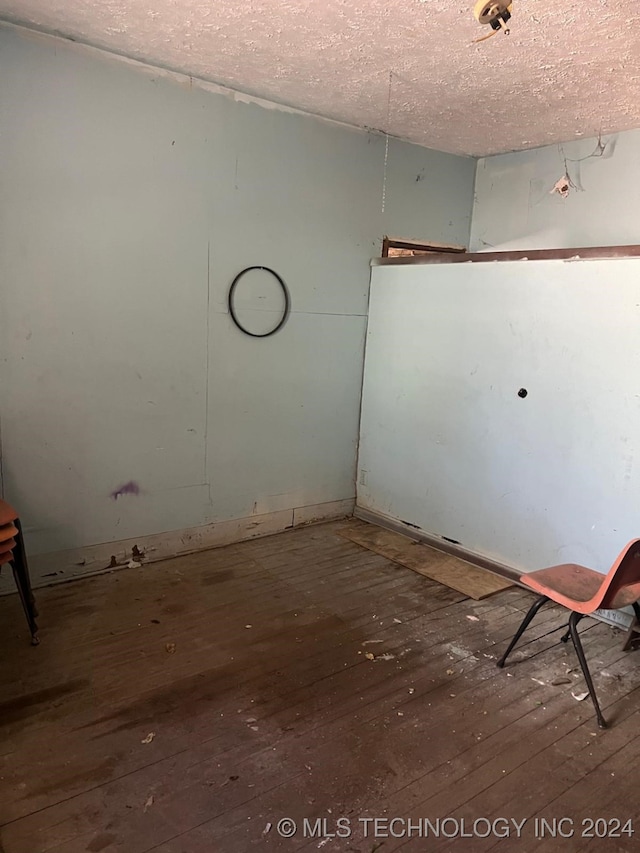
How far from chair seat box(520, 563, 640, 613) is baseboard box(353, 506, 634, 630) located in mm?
423

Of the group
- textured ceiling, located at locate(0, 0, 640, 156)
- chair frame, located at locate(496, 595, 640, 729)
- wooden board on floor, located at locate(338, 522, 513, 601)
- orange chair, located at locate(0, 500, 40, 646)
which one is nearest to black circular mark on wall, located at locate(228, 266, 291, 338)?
textured ceiling, located at locate(0, 0, 640, 156)

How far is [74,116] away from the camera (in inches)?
115

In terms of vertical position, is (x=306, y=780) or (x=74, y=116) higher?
(x=74, y=116)

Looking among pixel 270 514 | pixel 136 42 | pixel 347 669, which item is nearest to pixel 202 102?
pixel 136 42

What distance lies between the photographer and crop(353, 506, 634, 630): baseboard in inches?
120

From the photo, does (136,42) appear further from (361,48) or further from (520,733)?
(520,733)

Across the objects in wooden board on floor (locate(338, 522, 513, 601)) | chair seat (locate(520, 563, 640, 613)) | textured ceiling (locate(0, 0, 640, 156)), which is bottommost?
wooden board on floor (locate(338, 522, 513, 601))

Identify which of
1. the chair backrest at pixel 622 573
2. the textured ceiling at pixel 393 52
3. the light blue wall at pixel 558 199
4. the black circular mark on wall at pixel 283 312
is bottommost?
the chair backrest at pixel 622 573

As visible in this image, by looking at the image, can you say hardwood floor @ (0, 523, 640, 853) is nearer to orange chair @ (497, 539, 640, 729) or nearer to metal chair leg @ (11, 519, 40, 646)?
metal chair leg @ (11, 519, 40, 646)

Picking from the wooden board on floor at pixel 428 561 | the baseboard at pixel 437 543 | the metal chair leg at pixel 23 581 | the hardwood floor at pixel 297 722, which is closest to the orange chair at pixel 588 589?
the hardwood floor at pixel 297 722

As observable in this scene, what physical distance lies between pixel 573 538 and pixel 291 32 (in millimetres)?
2896

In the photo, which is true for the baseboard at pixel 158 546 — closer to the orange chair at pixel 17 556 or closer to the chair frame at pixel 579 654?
the orange chair at pixel 17 556

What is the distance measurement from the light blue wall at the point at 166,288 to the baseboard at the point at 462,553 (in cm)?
38

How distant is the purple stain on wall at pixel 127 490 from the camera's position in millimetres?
3346
